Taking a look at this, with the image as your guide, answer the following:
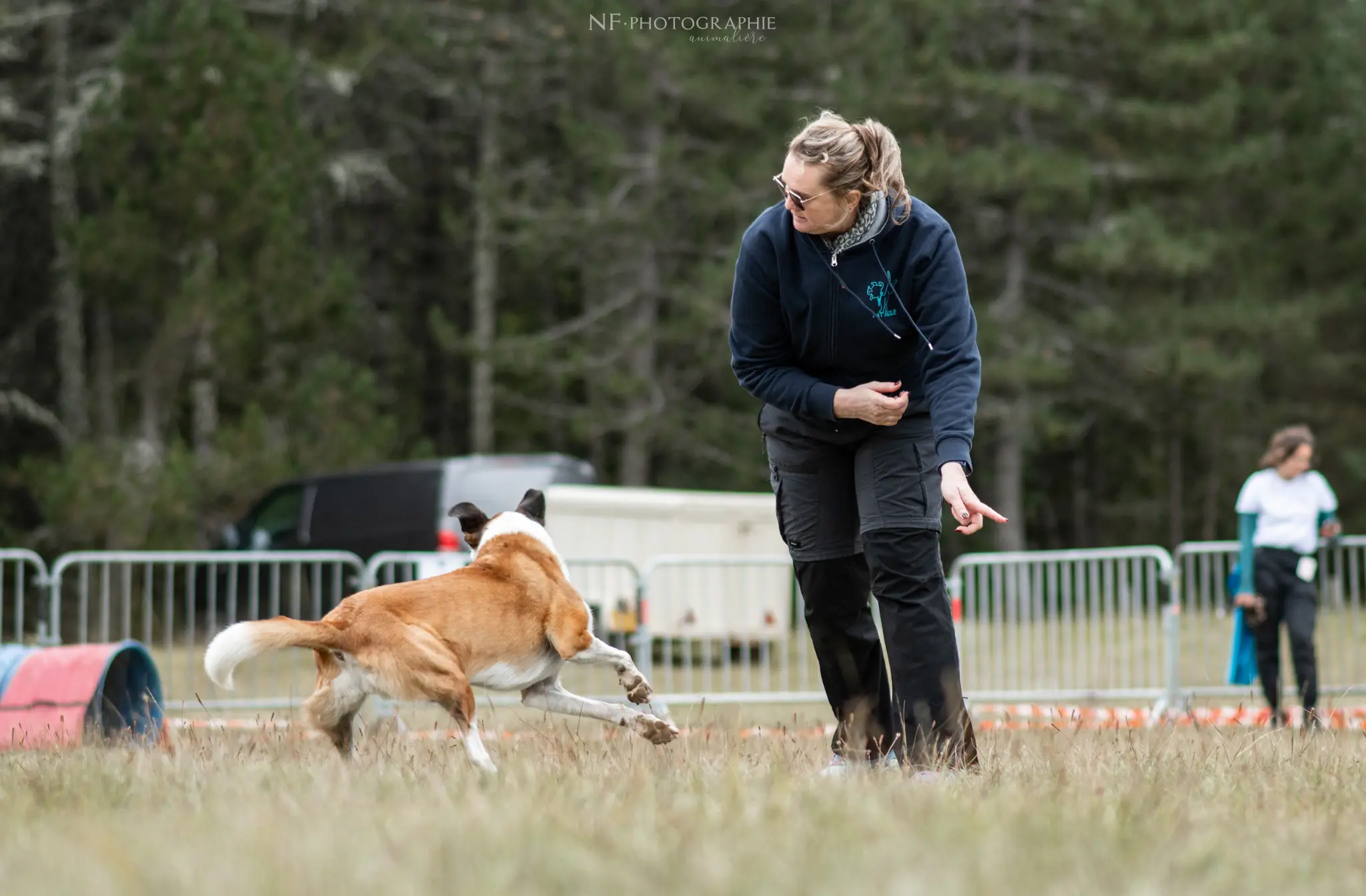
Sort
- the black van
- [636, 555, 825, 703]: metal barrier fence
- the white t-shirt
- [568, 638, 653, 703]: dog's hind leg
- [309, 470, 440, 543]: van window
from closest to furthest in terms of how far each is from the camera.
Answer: [568, 638, 653, 703]: dog's hind leg < the white t-shirt < [636, 555, 825, 703]: metal barrier fence < the black van < [309, 470, 440, 543]: van window

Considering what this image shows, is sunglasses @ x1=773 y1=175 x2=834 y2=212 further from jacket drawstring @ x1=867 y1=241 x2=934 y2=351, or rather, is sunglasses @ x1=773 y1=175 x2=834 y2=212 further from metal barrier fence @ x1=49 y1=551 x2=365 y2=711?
metal barrier fence @ x1=49 y1=551 x2=365 y2=711

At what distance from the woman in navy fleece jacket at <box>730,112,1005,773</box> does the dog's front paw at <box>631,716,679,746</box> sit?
23.1 inches

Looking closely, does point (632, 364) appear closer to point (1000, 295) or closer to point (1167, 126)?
point (1000, 295)

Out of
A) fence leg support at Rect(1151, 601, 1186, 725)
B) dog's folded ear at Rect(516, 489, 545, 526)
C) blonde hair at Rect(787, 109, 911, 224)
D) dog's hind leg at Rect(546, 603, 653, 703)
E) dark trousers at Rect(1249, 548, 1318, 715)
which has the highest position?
blonde hair at Rect(787, 109, 911, 224)

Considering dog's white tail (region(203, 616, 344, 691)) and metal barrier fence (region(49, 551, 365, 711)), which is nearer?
dog's white tail (region(203, 616, 344, 691))

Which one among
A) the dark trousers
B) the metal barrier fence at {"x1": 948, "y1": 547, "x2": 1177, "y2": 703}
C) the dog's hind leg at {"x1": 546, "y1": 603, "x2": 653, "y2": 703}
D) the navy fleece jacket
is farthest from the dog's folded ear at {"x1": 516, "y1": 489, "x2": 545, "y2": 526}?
the metal barrier fence at {"x1": 948, "y1": 547, "x2": 1177, "y2": 703}

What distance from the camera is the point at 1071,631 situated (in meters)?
12.1

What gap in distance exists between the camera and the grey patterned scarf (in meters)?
4.43

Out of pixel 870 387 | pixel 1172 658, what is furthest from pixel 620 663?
pixel 1172 658

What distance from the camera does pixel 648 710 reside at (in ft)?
17.5

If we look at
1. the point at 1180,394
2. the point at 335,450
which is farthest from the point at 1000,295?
the point at 335,450

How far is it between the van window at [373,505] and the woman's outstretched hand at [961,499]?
456 inches

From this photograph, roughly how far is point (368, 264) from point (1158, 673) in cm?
2037

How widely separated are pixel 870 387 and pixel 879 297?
251mm
